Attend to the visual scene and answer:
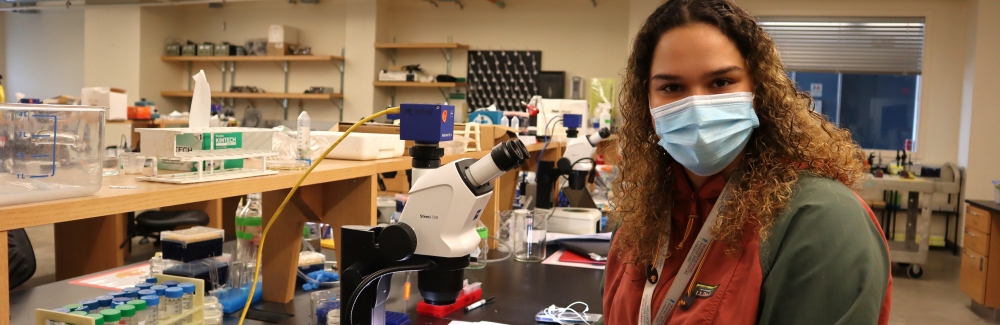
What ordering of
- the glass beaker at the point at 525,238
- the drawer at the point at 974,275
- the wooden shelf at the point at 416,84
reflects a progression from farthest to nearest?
the wooden shelf at the point at 416,84, the drawer at the point at 974,275, the glass beaker at the point at 525,238

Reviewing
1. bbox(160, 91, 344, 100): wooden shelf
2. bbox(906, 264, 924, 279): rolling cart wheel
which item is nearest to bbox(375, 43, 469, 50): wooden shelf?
bbox(160, 91, 344, 100): wooden shelf

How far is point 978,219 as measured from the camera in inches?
193

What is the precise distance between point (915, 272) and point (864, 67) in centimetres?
232

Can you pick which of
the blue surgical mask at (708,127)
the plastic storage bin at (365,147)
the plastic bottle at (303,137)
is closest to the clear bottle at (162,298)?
the plastic bottle at (303,137)

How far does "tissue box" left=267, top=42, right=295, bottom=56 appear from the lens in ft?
28.3

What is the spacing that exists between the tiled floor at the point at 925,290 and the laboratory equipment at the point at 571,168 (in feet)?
8.53

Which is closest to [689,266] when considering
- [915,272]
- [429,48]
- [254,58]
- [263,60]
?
[915,272]

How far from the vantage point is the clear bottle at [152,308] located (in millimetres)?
1272

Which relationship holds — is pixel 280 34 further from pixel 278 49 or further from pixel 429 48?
pixel 429 48

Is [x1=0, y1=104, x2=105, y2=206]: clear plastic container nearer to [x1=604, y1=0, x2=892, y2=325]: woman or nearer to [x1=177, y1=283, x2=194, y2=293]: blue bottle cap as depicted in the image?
[x1=177, y1=283, x2=194, y2=293]: blue bottle cap

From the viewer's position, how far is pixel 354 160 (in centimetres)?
178

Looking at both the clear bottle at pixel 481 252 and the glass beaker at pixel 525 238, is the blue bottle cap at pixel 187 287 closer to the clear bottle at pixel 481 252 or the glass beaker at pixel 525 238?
the clear bottle at pixel 481 252

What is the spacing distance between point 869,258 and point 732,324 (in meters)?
0.22

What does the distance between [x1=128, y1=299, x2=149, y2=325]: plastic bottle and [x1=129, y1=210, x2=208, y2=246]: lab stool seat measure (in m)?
4.12
